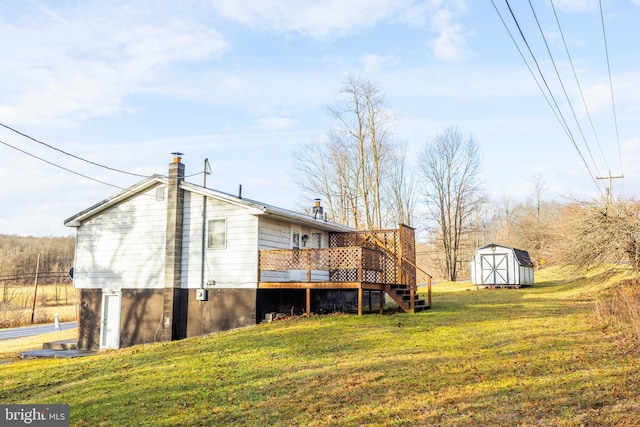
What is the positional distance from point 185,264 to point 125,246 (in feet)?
8.55

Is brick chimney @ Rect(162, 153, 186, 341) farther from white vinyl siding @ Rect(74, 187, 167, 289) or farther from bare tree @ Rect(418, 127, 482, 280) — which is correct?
bare tree @ Rect(418, 127, 482, 280)

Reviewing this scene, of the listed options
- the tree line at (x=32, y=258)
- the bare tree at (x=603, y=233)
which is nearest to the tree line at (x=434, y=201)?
the bare tree at (x=603, y=233)

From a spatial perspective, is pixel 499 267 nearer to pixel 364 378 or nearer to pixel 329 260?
pixel 329 260

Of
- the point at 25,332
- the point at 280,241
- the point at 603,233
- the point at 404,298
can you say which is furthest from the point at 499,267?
the point at 25,332

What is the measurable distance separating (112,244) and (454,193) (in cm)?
3230

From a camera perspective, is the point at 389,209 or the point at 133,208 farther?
the point at 389,209

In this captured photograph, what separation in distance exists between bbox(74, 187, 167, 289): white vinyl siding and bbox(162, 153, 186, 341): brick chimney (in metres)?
0.48

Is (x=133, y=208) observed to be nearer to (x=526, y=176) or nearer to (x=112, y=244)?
(x=112, y=244)

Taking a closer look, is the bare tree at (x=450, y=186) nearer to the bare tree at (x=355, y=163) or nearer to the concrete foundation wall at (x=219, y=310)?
the bare tree at (x=355, y=163)

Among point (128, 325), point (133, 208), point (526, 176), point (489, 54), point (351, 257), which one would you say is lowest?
point (128, 325)

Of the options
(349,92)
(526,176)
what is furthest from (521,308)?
(526,176)

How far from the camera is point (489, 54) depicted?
12875mm

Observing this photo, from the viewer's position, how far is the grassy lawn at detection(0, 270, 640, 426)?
6.98 metres

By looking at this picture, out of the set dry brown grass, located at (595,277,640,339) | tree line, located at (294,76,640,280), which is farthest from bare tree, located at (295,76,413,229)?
dry brown grass, located at (595,277,640,339)
